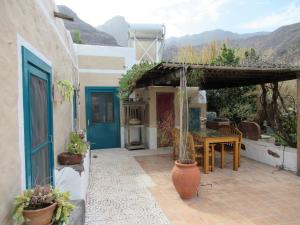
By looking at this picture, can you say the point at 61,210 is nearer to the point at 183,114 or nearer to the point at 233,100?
the point at 183,114

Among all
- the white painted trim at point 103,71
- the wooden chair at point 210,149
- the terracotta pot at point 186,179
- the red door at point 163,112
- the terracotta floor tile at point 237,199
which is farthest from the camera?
the red door at point 163,112

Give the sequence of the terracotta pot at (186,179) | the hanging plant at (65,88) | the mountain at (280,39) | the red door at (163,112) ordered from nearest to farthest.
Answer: the hanging plant at (65,88) → the terracotta pot at (186,179) → the red door at (163,112) → the mountain at (280,39)

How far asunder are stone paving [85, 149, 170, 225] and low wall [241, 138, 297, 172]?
10.8 ft

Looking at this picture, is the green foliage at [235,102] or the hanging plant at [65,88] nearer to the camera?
the hanging plant at [65,88]

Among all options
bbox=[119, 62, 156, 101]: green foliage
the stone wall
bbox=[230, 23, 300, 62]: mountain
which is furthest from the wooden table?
bbox=[230, 23, 300, 62]: mountain

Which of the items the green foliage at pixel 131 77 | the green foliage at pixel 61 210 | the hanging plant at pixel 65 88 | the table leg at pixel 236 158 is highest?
the green foliage at pixel 131 77

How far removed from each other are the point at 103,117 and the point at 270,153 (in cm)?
555

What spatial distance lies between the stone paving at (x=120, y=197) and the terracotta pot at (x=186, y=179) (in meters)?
0.50

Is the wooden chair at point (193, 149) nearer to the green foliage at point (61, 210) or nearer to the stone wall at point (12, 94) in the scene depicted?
the green foliage at point (61, 210)

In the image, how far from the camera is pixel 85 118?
8.12 metres

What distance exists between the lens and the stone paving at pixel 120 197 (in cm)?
322

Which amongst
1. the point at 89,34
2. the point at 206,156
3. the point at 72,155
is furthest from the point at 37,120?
the point at 89,34

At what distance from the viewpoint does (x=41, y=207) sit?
5.32 feet

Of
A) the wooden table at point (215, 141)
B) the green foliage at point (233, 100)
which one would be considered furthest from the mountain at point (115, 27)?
the wooden table at point (215, 141)
